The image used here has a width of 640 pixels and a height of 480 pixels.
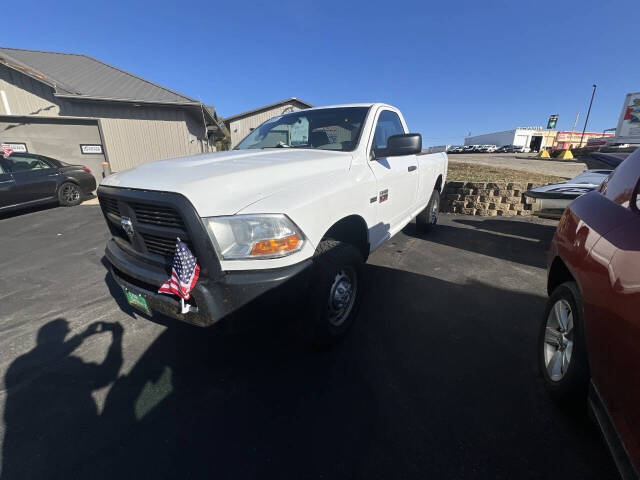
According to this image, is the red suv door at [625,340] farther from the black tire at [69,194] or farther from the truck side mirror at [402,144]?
the black tire at [69,194]

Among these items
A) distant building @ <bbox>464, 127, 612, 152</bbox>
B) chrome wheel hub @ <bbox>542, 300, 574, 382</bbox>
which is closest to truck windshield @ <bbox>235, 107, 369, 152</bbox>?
chrome wheel hub @ <bbox>542, 300, 574, 382</bbox>

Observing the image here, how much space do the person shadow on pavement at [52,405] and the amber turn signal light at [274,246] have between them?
1.45 m

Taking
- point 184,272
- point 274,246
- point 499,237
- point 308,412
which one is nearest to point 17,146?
point 184,272

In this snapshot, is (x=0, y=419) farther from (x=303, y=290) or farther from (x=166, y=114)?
(x=166, y=114)

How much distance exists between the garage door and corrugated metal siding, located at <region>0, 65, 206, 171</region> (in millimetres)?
333

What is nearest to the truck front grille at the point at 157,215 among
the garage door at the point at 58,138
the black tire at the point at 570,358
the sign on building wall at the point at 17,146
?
the black tire at the point at 570,358

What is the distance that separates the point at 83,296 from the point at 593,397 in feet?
14.5

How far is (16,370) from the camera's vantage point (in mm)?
2225

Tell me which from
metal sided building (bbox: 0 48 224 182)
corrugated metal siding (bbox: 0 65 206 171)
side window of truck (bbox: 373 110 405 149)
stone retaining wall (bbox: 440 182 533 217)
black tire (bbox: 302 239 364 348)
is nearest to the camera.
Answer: black tire (bbox: 302 239 364 348)

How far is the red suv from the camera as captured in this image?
3.57ft

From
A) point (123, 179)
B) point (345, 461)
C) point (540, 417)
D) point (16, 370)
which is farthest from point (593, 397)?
point (16, 370)

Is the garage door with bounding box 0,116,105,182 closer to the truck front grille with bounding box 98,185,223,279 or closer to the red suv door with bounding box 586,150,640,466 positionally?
the truck front grille with bounding box 98,185,223,279

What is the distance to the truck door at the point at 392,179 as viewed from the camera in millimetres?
2799

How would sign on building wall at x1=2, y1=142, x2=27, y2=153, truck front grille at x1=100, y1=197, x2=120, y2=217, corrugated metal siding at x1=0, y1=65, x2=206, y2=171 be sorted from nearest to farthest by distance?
truck front grille at x1=100, y1=197, x2=120, y2=217
sign on building wall at x1=2, y1=142, x2=27, y2=153
corrugated metal siding at x1=0, y1=65, x2=206, y2=171
